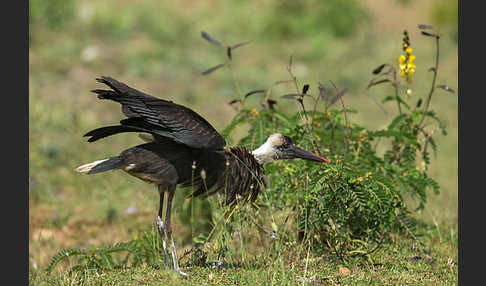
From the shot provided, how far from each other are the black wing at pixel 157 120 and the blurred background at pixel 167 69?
1.83 meters

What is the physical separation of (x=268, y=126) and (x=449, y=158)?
19.6 ft

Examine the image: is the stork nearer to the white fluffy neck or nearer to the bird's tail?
the bird's tail

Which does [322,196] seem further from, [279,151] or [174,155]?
[174,155]

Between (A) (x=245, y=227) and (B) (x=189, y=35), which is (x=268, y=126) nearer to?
(A) (x=245, y=227)

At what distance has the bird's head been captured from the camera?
16.8 feet

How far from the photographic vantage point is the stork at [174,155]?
441 cm

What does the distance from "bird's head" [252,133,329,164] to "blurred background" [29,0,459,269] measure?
4.96 ft

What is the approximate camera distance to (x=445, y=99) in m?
13.5

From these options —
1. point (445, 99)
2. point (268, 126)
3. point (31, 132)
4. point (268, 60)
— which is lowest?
point (268, 126)

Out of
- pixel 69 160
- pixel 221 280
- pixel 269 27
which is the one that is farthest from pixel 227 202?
pixel 269 27

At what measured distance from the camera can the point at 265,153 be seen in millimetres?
5258

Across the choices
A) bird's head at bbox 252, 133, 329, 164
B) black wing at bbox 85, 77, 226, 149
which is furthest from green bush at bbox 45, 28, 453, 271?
A: black wing at bbox 85, 77, 226, 149

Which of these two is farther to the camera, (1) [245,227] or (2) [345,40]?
(2) [345,40]

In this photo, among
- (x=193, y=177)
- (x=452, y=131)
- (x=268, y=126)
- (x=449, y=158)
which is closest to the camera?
(x=193, y=177)
